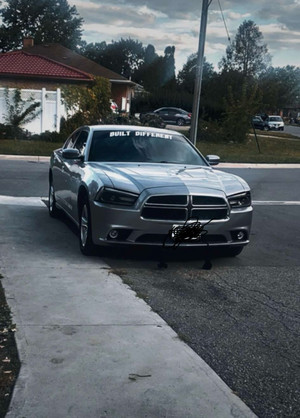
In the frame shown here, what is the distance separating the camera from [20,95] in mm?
26875

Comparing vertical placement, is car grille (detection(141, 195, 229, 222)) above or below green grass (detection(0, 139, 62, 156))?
above

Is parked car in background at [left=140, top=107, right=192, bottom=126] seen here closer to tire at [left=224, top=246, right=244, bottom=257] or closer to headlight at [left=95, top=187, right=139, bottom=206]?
tire at [left=224, top=246, right=244, bottom=257]

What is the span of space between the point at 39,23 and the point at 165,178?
63.7m

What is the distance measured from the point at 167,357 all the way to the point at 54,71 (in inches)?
1294

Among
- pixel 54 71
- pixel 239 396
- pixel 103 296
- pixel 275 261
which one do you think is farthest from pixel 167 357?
pixel 54 71

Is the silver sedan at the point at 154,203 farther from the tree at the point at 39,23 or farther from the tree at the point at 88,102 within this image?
the tree at the point at 39,23

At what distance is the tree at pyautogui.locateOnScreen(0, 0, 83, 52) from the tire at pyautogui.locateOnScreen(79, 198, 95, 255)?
5662 cm

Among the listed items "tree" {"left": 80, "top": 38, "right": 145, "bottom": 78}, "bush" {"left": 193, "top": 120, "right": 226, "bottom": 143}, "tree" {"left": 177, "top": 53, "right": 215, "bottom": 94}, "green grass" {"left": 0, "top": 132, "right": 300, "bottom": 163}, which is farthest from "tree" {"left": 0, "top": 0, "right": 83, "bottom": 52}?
"green grass" {"left": 0, "top": 132, "right": 300, "bottom": 163}

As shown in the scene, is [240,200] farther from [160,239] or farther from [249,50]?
[249,50]

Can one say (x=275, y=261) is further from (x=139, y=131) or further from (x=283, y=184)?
(x=283, y=184)

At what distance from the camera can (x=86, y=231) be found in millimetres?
7602

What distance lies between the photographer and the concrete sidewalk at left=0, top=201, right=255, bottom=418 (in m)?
3.86

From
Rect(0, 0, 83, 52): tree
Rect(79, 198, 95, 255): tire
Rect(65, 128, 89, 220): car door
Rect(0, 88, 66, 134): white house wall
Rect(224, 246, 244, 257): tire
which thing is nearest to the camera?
Rect(79, 198, 95, 255): tire

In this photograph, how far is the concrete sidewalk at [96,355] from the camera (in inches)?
152
